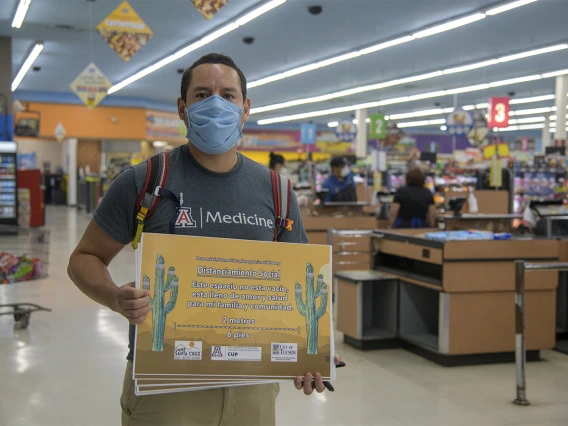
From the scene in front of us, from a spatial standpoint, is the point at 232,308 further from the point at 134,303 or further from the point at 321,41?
the point at 321,41

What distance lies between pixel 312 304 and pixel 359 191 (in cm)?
1144

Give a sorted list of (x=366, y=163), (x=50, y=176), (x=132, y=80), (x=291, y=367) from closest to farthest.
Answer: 1. (x=291, y=367)
2. (x=366, y=163)
3. (x=132, y=80)
4. (x=50, y=176)

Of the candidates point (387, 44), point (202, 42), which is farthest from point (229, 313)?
point (202, 42)

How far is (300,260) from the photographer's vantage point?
1.73 meters

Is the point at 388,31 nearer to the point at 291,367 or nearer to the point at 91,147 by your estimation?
the point at 291,367

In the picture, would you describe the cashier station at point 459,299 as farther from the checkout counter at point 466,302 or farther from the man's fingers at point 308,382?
the man's fingers at point 308,382

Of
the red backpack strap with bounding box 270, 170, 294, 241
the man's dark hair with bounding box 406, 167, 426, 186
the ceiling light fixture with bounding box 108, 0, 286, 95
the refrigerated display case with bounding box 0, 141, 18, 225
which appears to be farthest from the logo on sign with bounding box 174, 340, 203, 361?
the refrigerated display case with bounding box 0, 141, 18, 225

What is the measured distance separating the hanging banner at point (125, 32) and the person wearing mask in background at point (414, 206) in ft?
15.9

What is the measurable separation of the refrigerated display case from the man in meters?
14.5

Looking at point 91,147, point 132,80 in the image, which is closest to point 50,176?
point 91,147

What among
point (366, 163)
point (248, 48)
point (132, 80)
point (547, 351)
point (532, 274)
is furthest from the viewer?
point (132, 80)

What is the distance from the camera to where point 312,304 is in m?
1.73

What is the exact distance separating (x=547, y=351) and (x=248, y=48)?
12810mm

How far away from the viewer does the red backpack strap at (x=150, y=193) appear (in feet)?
5.69
